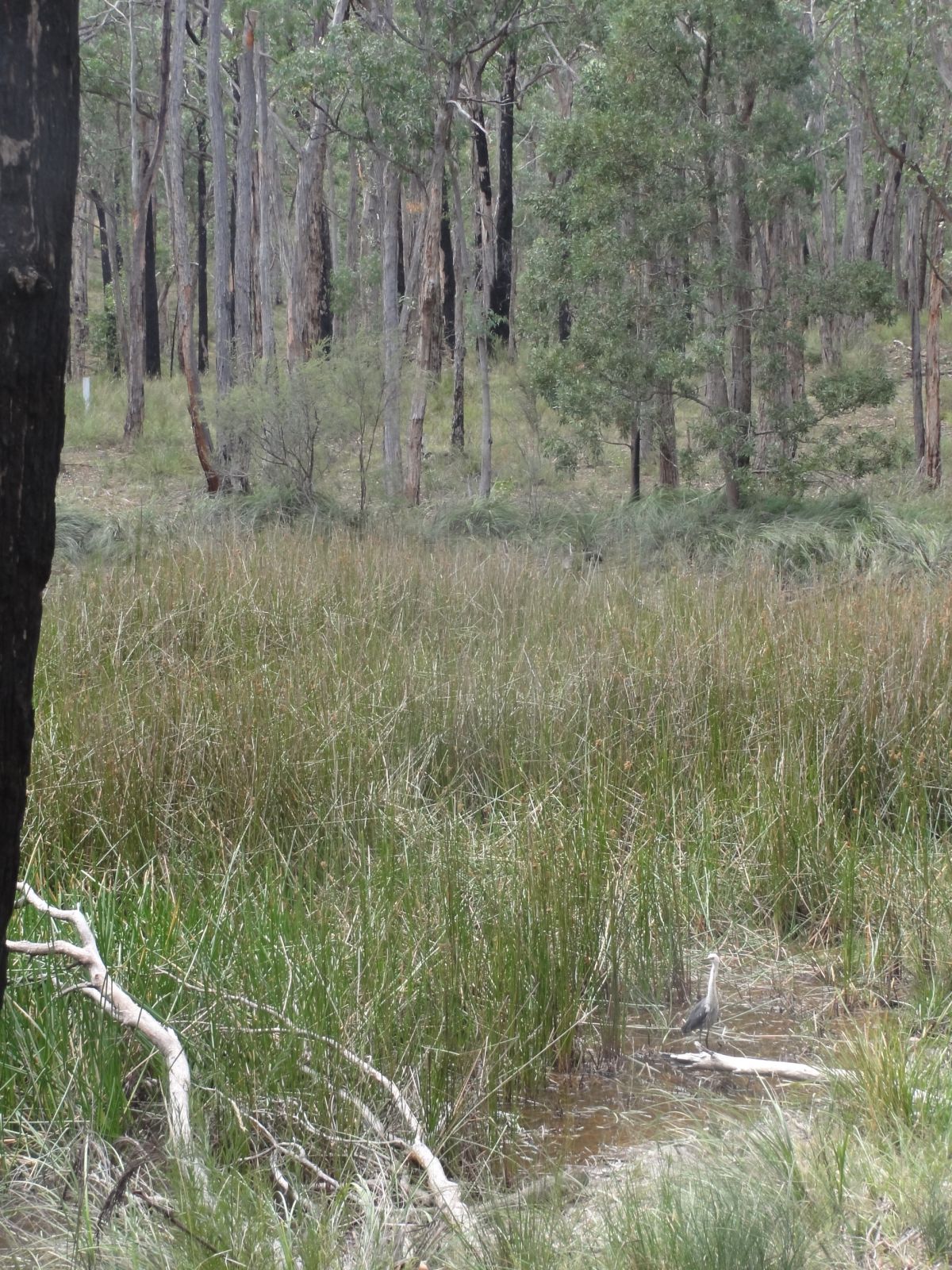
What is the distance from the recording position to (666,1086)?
2955mm

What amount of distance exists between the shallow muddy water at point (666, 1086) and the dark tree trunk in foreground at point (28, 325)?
57.0 inches

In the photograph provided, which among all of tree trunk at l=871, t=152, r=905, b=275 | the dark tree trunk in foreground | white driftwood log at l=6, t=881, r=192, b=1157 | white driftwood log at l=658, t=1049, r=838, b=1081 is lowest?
white driftwood log at l=658, t=1049, r=838, b=1081

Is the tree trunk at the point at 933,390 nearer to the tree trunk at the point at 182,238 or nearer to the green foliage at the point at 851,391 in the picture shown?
the green foliage at the point at 851,391

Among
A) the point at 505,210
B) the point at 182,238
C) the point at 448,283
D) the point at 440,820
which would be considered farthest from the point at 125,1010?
the point at 448,283

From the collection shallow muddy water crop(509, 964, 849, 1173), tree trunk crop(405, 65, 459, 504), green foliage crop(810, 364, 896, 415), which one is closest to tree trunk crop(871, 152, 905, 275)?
tree trunk crop(405, 65, 459, 504)

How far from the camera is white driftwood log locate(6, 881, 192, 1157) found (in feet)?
7.68

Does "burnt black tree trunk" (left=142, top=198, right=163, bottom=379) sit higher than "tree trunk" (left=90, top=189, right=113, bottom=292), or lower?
lower

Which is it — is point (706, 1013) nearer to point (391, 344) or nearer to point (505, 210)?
point (391, 344)

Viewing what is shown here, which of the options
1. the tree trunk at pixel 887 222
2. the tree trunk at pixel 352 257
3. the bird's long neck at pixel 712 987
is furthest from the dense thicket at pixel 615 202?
the bird's long neck at pixel 712 987

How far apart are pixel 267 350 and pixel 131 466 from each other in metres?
2.62

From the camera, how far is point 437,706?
5.27 metres

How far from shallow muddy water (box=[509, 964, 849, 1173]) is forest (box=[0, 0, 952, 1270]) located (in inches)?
0.5

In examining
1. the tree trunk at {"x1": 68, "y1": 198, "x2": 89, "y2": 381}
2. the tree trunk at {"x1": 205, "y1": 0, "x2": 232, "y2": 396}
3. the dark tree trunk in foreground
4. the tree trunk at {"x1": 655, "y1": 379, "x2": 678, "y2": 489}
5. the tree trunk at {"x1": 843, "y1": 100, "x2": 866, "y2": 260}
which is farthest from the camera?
the tree trunk at {"x1": 68, "y1": 198, "x2": 89, "y2": 381}

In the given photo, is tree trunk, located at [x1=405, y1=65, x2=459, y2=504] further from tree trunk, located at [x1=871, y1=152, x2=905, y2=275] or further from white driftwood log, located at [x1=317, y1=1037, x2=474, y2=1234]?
white driftwood log, located at [x1=317, y1=1037, x2=474, y2=1234]
